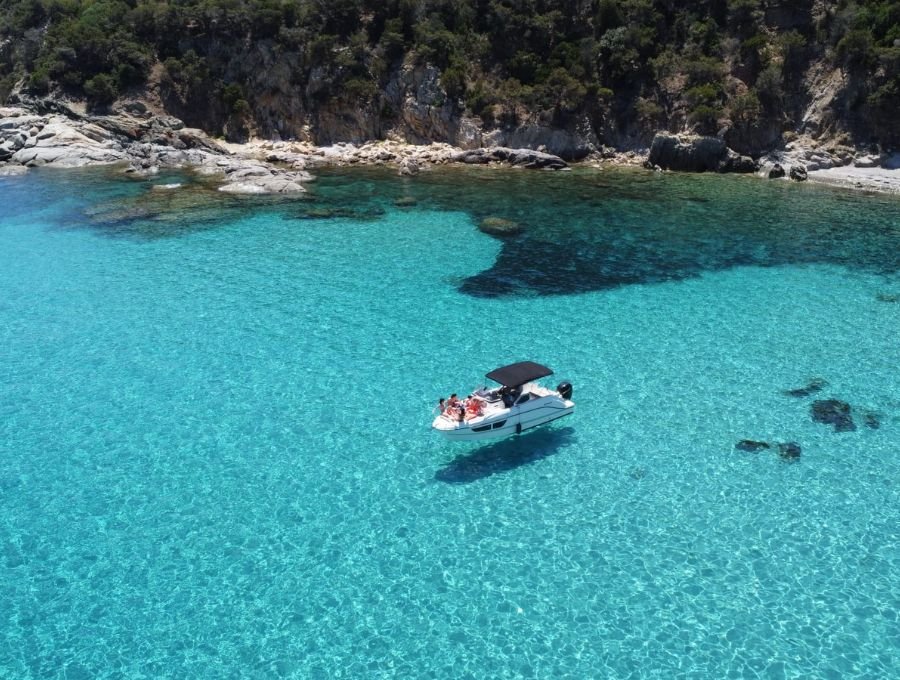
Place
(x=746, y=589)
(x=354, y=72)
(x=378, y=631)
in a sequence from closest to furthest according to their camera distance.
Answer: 1. (x=378, y=631)
2. (x=746, y=589)
3. (x=354, y=72)

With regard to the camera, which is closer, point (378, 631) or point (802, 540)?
point (378, 631)

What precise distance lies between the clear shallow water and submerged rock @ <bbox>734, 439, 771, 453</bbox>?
313mm

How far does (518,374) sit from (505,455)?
242 centimetres

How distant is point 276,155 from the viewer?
221 ft

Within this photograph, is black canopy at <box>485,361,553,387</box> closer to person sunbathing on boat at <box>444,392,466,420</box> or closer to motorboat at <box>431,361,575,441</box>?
motorboat at <box>431,361,575,441</box>

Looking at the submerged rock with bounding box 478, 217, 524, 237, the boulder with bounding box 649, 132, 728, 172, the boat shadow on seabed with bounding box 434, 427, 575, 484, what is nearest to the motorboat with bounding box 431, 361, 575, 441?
the boat shadow on seabed with bounding box 434, 427, 575, 484

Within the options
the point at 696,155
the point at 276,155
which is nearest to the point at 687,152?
the point at 696,155

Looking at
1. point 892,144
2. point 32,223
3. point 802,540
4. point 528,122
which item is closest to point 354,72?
point 528,122

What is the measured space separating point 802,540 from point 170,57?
80954mm

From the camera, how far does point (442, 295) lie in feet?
104

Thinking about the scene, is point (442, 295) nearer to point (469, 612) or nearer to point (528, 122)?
point (469, 612)

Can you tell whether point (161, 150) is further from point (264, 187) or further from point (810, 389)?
point (810, 389)

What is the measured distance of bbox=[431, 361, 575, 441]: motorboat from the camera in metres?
18.7

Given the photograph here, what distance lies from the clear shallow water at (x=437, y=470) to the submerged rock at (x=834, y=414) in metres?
0.36
